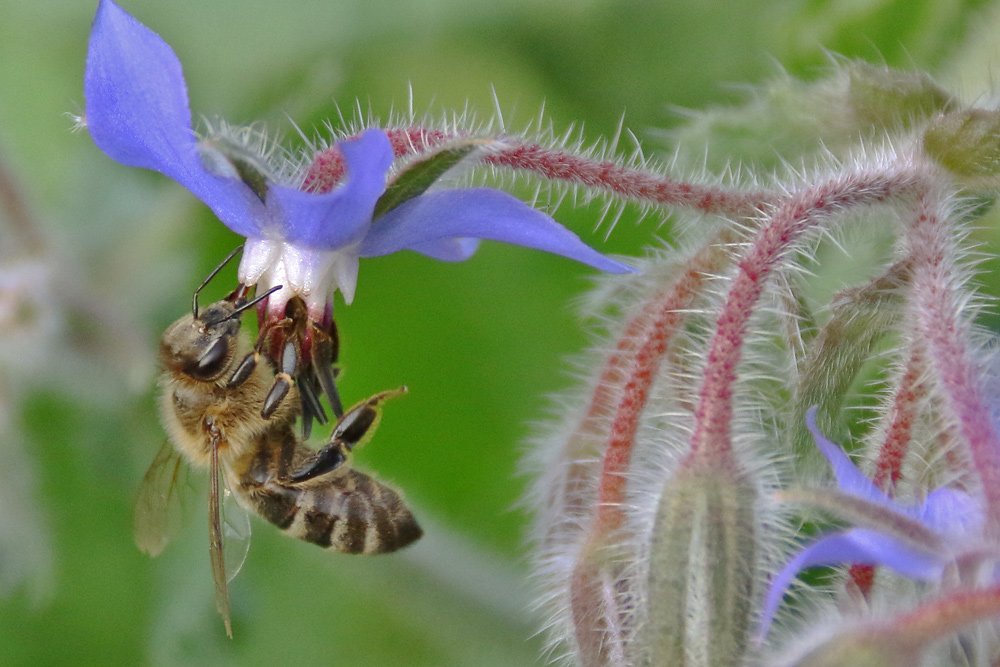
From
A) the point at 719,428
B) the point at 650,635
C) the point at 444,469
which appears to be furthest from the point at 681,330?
the point at 444,469

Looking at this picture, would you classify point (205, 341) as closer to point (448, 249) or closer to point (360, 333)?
point (448, 249)

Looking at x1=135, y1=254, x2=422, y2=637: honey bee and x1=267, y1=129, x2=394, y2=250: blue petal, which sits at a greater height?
x1=267, y1=129, x2=394, y2=250: blue petal

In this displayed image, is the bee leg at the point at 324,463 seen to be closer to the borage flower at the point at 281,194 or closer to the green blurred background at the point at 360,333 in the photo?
the borage flower at the point at 281,194

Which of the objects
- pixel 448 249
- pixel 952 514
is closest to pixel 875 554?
pixel 952 514

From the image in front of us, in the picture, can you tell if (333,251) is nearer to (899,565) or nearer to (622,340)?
(622,340)

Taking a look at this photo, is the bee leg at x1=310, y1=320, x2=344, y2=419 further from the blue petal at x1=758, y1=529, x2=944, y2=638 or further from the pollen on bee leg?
the blue petal at x1=758, y1=529, x2=944, y2=638

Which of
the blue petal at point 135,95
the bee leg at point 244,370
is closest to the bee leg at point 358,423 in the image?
A: the bee leg at point 244,370

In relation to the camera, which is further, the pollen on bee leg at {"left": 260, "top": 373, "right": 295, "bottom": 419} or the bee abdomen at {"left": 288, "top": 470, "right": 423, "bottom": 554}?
the bee abdomen at {"left": 288, "top": 470, "right": 423, "bottom": 554}

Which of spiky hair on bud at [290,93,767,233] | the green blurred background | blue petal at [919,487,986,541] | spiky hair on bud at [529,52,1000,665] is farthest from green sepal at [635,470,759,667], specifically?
the green blurred background

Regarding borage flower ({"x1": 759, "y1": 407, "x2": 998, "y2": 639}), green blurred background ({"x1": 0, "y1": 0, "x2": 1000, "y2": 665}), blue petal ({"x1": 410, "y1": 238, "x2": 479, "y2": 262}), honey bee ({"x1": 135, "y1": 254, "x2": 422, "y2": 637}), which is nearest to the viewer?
borage flower ({"x1": 759, "y1": 407, "x2": 998, "y2": 639})
